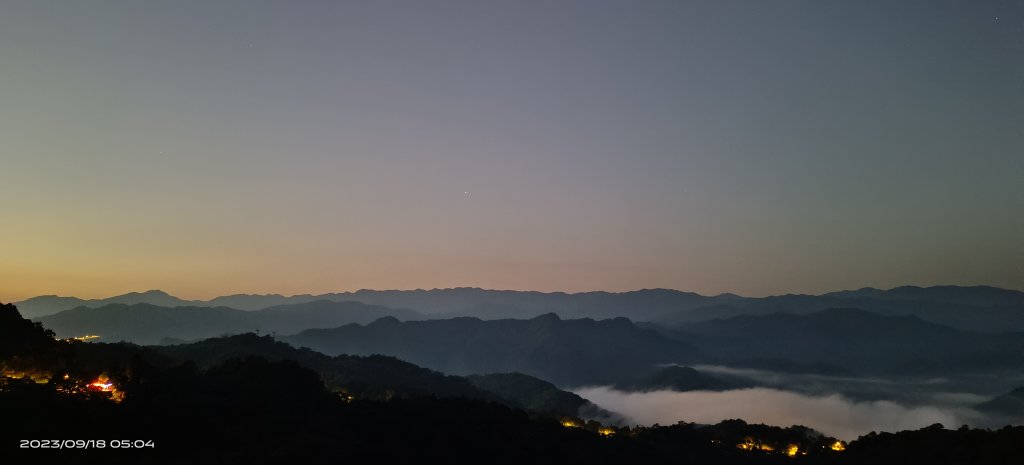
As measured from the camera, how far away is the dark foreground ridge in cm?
5453

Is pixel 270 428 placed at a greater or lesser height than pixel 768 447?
greater

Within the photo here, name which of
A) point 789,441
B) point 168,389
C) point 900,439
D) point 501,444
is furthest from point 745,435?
point 168,389

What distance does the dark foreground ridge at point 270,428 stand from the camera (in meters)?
54.5

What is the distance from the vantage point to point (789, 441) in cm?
15125

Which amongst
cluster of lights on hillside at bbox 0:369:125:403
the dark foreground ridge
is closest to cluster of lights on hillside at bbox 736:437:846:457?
the dark foreground ridge

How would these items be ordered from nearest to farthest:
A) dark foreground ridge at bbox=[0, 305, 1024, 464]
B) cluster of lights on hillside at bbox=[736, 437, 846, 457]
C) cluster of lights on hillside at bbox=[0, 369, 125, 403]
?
dark foreground ridge at bbox=[0, 305, 1024, 464]
cluster of lights on hillside at bbox=[0, 369, 125, 403]
cluster of lights on hillside at bbox=[736, 437, 846, 457]

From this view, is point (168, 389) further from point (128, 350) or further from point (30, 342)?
point (128, 350)

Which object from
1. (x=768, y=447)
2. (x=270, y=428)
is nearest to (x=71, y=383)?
(x=270, y=428)

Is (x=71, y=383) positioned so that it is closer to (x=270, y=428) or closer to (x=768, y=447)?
(x=270, y=428)

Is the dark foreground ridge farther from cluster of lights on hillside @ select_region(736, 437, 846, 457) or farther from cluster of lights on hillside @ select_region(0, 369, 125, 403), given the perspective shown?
cluster of lights on hillside @ select_region(736, 437, 846, 457)

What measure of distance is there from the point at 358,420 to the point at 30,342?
45139mm

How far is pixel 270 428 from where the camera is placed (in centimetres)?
7125

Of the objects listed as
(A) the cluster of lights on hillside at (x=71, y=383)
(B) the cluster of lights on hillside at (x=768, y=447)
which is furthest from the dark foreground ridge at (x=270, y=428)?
(B) the cluster of lights on hillside at (x=768, y=447)

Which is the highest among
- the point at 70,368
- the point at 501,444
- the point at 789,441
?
the point at 70,368
